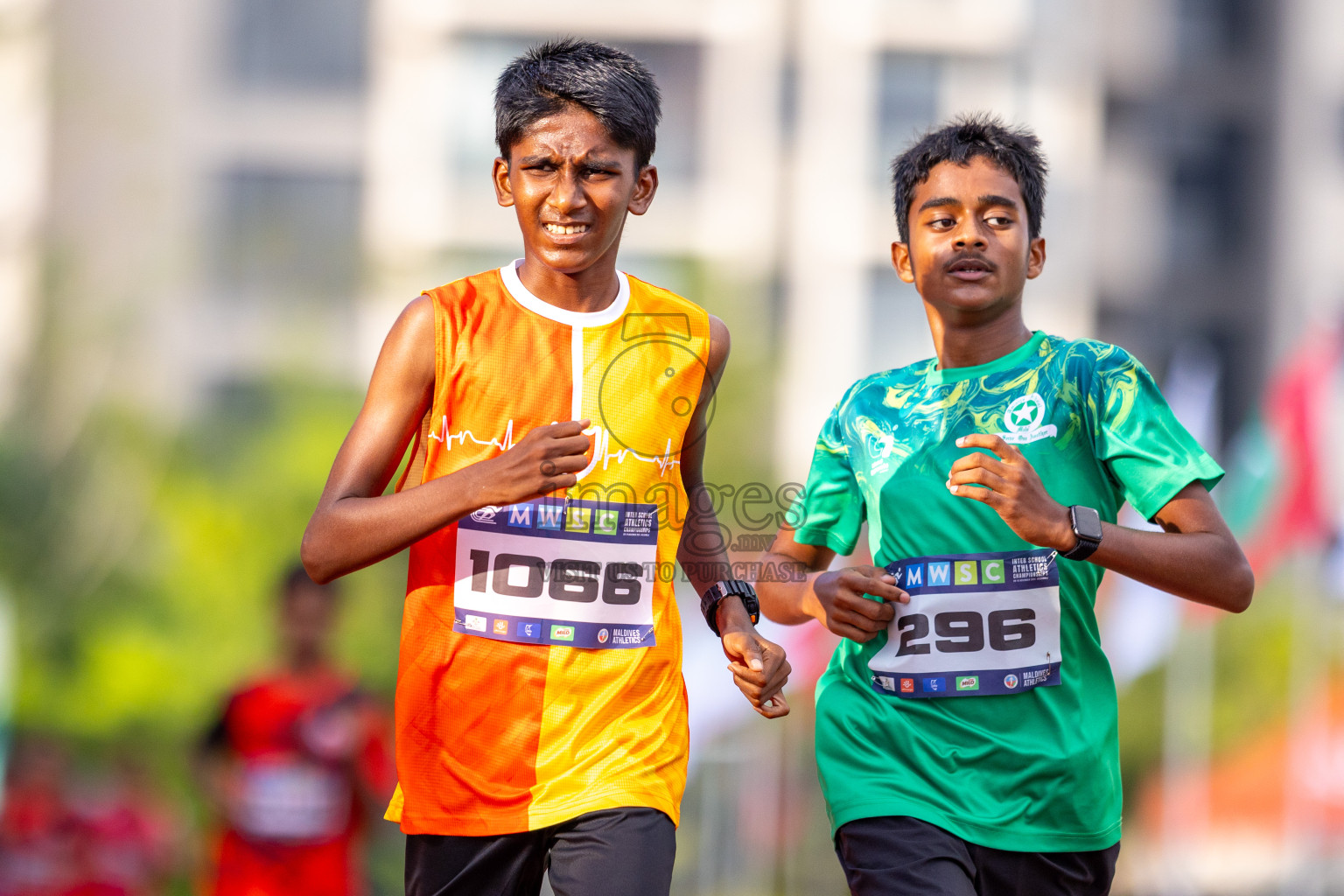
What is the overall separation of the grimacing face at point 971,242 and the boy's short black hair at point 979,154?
0.10ft

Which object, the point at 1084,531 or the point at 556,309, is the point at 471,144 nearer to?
the point at 556,309

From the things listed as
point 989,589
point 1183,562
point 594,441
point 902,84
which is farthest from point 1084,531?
point 902,84

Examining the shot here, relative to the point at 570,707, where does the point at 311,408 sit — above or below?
above

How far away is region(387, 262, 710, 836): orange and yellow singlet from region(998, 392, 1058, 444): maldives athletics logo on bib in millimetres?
761

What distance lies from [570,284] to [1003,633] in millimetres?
1177

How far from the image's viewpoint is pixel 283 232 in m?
28.3

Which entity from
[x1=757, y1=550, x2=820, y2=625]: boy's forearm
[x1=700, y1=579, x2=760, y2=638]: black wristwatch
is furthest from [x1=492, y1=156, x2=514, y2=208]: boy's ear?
[x1=757, y1=550, x2=820, y2=625]: boy's forearm

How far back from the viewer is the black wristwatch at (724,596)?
3332 millimetres

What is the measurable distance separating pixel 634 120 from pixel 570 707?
47.8 inches

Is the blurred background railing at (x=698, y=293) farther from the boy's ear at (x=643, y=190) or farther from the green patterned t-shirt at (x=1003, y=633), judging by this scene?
the boy's ear at (x=643, y=190)

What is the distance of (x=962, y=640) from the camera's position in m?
3.33

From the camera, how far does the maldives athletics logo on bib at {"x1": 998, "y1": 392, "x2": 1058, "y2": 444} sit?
3.40m

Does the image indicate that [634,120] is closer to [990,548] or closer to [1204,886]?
[990,548]

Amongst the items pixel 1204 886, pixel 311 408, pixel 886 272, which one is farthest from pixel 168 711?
pixel 886 272
